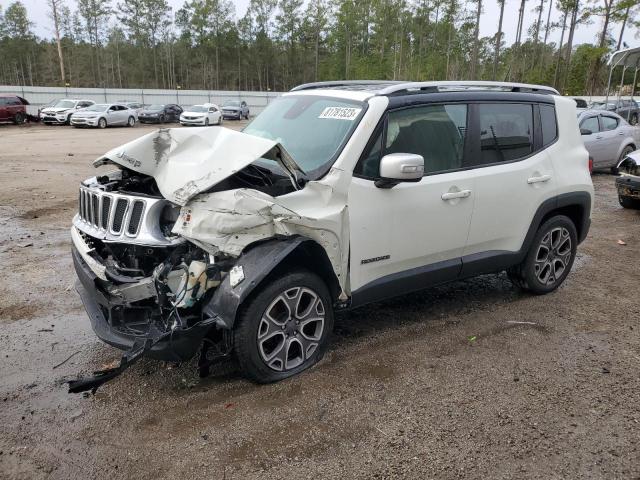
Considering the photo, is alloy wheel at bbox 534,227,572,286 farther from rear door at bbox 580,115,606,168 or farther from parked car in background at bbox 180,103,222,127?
parked car in background at bbox 180,103,222,127

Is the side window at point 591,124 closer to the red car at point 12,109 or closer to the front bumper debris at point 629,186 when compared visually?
the front bumper debris at point 629,186

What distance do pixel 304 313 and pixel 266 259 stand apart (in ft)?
1.81

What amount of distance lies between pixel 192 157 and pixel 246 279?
3.01 feet

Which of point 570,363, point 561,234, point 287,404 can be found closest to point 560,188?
point 561,234

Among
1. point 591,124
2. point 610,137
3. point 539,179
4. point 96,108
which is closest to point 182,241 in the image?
point 539,179

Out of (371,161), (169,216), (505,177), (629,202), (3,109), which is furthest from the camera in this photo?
(3,109)

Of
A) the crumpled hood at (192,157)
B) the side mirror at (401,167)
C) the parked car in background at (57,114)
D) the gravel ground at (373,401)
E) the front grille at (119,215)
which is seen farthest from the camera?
the parked car in background at (57,114)

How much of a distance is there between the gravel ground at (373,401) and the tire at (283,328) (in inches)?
5.6

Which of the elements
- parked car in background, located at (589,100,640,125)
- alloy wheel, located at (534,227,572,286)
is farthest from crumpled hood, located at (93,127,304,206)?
parked car in background, located at (589,100,640,125)

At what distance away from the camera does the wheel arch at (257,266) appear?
10.2 feet

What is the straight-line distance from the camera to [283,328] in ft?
11.3

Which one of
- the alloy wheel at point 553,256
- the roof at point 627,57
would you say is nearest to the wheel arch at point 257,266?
the alloy wheel at point 553,256

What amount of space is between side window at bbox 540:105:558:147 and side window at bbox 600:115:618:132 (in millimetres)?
9301

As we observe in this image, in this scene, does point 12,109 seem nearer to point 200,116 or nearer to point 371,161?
point 200,116
